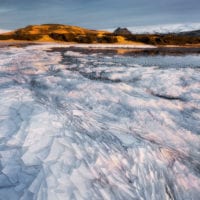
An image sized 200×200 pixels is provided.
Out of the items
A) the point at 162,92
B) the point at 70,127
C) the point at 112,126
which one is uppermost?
the point at 70,127

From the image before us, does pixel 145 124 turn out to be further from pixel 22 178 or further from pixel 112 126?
pixel 22 178

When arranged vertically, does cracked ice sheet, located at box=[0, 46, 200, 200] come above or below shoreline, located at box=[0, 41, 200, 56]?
above

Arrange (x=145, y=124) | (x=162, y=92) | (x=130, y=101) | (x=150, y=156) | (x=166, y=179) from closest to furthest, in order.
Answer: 1. (x=166, y=179)
2. (x=150, y=156)
3. (x=145, y=124)
4. (x=130, y=101)
5. (x=162, y=92)

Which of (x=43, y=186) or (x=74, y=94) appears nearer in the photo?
(x=43, y=186)

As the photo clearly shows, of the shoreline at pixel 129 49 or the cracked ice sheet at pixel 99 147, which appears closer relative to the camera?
the cracked ice sheet at pixel 99 147

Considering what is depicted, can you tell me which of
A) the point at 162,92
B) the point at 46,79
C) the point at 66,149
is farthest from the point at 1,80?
the point at 66,149

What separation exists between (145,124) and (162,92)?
242cm

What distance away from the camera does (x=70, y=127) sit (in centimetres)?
352

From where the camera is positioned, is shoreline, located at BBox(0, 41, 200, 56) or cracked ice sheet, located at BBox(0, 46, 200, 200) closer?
cracked ice sheet, located at BBox(0, 46, 200, 200)

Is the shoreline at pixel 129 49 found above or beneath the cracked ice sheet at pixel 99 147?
beneath

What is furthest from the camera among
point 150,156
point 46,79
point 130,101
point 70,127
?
point 46,79

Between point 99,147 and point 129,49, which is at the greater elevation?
point 99,147

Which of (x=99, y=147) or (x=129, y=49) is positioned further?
(x=129, y=49)

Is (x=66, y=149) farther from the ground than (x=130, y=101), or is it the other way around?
(x=66, y=149)
